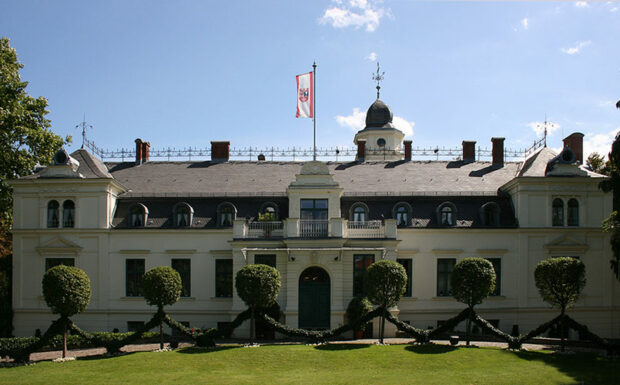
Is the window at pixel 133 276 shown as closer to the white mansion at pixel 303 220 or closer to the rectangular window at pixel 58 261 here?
the white mansion at pixel 303 220

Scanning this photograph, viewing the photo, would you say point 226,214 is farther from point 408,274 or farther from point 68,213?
point 408,274

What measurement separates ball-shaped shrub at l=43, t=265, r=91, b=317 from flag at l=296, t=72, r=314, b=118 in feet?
45.6

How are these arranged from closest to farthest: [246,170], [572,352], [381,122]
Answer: [572,352] < [246,170] < [381,122]

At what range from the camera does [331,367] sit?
71.2ft

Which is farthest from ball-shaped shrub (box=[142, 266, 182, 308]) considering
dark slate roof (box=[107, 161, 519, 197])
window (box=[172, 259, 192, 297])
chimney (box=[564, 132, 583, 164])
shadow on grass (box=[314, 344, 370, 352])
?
chimney (box=[564, 132, 583, 164])

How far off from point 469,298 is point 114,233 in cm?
1884

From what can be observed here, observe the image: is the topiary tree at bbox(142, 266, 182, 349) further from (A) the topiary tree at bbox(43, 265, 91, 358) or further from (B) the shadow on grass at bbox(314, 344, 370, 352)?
(B) the shadow on grass at bbox(314, 344, 370, 352)

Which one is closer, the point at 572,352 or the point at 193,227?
the point at 572,352

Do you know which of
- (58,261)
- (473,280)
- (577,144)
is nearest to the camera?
(473,280)

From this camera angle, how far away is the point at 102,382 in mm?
19969

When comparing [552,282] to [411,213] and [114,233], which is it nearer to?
[411,213]

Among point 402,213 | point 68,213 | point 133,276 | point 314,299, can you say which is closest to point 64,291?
point 133,276

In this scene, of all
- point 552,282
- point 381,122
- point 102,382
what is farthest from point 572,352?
point 381,122

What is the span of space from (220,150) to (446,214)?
15134 millimetres
